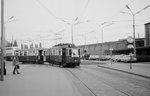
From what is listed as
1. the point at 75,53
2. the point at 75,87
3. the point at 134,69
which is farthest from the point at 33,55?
the point at 75,87

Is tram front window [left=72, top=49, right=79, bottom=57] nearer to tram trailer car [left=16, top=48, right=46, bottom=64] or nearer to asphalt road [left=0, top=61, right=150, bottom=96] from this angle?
tram trailer car [left=16, top=48, right=46, bottom=64]

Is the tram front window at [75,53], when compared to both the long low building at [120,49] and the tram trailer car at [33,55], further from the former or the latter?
the tram trailer car at [33,55]

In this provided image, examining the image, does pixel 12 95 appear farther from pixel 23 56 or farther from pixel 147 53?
pixel 147 53

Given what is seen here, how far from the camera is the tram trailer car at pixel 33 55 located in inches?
1750

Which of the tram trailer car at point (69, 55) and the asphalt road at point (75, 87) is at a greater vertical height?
the tram trailer car at point (69, 55)

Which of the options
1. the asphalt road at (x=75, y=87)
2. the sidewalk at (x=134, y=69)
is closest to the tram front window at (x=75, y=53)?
the sidewalk at (x=134, y=69)

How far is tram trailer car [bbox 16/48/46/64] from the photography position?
44438 millimetres

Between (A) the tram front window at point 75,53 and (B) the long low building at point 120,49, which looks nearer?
(A) the tram front window at point 75,53

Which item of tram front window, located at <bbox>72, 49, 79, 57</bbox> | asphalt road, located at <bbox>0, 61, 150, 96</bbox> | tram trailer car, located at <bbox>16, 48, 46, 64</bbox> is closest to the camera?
asphalt road, located at <bbox>0, 61, 150, 96</bbox>

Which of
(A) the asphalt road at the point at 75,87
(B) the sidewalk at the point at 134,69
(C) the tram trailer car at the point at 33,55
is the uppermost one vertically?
(C) the tram trailer car at the point at 33,55

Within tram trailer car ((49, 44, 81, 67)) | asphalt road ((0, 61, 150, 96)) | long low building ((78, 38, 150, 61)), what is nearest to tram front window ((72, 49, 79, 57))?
tram trailer car ((49, 44, 81, 67))

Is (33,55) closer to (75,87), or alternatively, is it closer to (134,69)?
(134,69)

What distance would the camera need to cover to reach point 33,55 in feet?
153

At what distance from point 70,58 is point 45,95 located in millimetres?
21808
